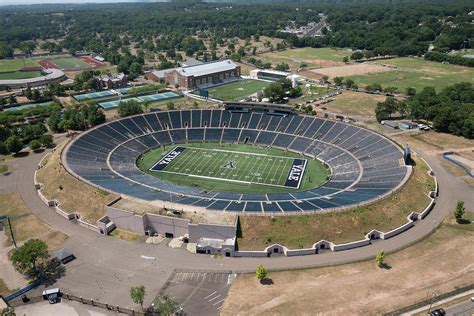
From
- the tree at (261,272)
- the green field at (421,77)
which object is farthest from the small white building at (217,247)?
the green field at (421,77)

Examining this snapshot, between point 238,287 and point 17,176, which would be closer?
point 238,287

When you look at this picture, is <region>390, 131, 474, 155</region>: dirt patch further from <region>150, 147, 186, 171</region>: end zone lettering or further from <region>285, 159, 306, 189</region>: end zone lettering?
<region>150, 147, 186, 171</region>: end zone lettering

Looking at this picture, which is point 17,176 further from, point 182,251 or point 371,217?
point 371,217

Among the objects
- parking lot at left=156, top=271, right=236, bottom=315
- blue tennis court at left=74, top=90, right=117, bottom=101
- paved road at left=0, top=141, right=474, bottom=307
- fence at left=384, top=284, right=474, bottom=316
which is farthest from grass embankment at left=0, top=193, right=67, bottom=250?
blue tennis court at left=74, top=90, right=117, bottom=101

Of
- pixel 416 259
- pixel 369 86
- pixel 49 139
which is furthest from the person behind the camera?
pixel 369 86

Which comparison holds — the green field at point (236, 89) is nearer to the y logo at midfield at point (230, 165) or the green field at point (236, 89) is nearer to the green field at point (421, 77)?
the green field at point (421, 77)

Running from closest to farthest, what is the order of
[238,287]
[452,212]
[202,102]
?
[238,287], [452,212], [202,102]

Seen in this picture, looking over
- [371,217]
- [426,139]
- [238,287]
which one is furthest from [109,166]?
[426,139]
